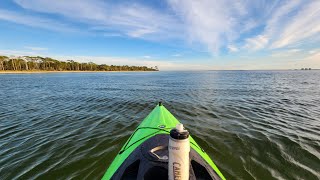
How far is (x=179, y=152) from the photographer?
231 centimetres

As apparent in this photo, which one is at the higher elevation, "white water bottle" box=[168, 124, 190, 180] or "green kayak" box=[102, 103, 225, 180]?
"white water bottle" box=[168, 124, 190, 180]

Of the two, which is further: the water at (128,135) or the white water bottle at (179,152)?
the water at (128,135)

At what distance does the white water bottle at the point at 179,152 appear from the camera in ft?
7.36

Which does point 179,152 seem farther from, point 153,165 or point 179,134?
point 153,165

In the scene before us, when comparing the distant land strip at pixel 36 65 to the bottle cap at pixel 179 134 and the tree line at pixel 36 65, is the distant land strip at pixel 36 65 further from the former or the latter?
the bottle cap at pixel 179 134

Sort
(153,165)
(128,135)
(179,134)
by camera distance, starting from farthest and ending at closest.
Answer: (128,135)
(153,165)
(179,134)

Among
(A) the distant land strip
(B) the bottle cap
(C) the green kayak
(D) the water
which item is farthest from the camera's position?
(A) the distant land strip

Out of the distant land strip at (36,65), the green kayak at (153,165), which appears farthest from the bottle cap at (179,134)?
the distant land strip at (36,65)

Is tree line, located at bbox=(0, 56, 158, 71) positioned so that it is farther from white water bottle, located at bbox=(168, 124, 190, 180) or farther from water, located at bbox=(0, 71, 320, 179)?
white water bottle, located at bbox=(168, 124, 190, 180)

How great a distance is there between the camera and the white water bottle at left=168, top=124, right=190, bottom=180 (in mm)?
2244

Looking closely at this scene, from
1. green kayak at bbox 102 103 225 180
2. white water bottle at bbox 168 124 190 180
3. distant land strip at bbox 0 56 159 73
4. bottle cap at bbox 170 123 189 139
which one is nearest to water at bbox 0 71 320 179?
green kayak at bbox 102 103 225 180

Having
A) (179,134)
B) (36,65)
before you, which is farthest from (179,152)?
(36,65)

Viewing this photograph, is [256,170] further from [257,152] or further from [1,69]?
[1,69]

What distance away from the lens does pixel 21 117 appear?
1126 cm
